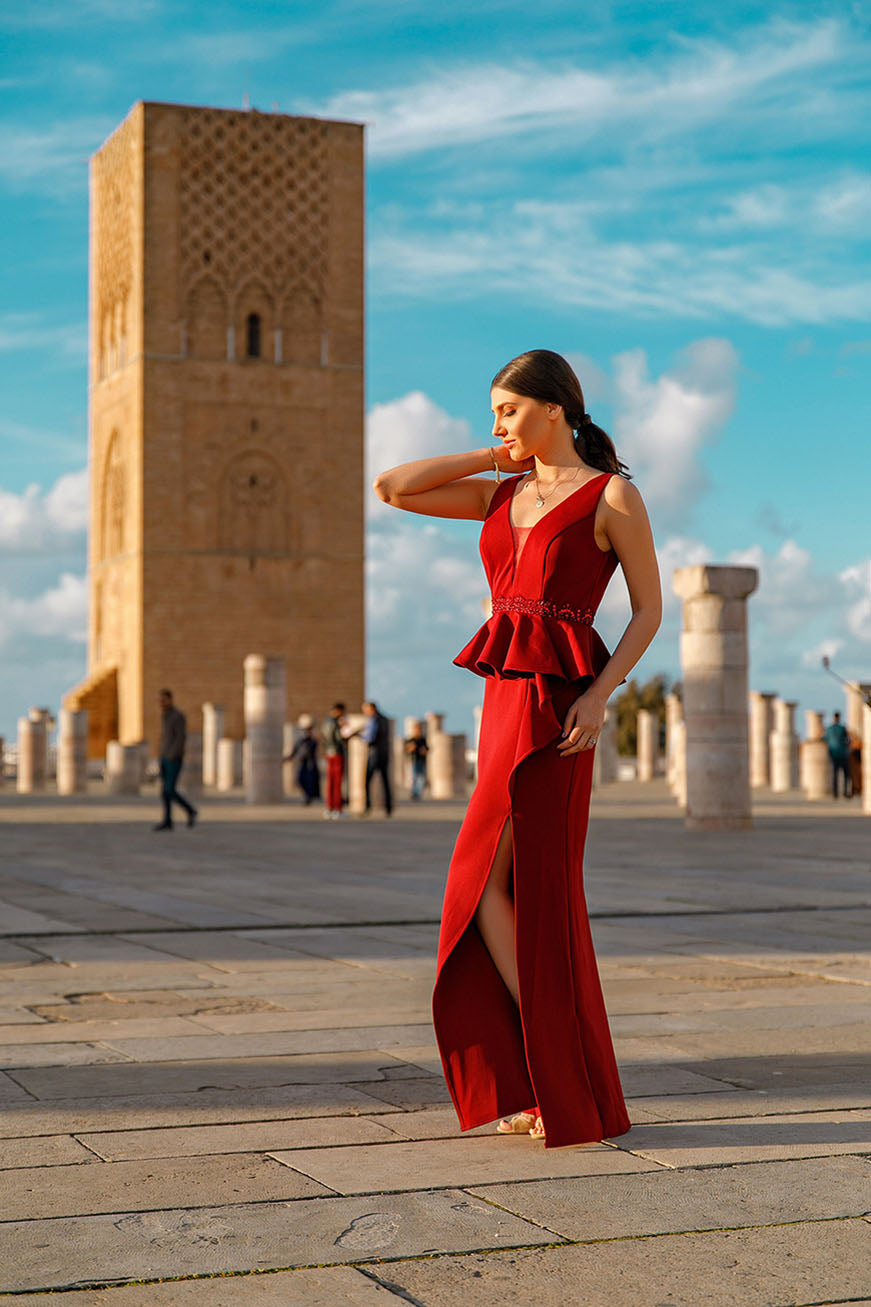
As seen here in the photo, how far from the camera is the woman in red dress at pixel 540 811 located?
3885 millimetres

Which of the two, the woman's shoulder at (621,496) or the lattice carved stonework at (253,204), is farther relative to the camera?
the lattice carved stonework at (253,204)

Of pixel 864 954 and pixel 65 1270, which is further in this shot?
pixel 864 954

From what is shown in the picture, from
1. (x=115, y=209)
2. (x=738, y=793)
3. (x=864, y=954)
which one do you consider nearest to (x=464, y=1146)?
(x=864, y=954)

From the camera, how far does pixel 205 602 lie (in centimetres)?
5109

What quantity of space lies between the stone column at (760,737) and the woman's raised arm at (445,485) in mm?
30656

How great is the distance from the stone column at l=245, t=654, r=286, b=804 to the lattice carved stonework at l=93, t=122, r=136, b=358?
26.9 meters

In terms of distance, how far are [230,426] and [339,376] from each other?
3.51 m

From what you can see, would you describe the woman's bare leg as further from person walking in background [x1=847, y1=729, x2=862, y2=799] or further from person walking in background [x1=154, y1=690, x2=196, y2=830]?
person walking in background [x1=847, y1=729, x2=862, y2=799]

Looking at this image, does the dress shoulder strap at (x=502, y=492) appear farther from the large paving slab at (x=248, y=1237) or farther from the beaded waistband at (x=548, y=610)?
the large paving slab at (x=248, y=1237)

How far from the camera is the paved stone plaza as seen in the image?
3000mm

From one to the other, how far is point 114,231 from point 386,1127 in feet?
170

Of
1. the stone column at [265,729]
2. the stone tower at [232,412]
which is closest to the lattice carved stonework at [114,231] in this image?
the stone tower at [232,412]

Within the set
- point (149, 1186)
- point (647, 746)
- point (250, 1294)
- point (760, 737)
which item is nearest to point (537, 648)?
point (149, 1186)

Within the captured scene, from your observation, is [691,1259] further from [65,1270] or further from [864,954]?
[864,954]
